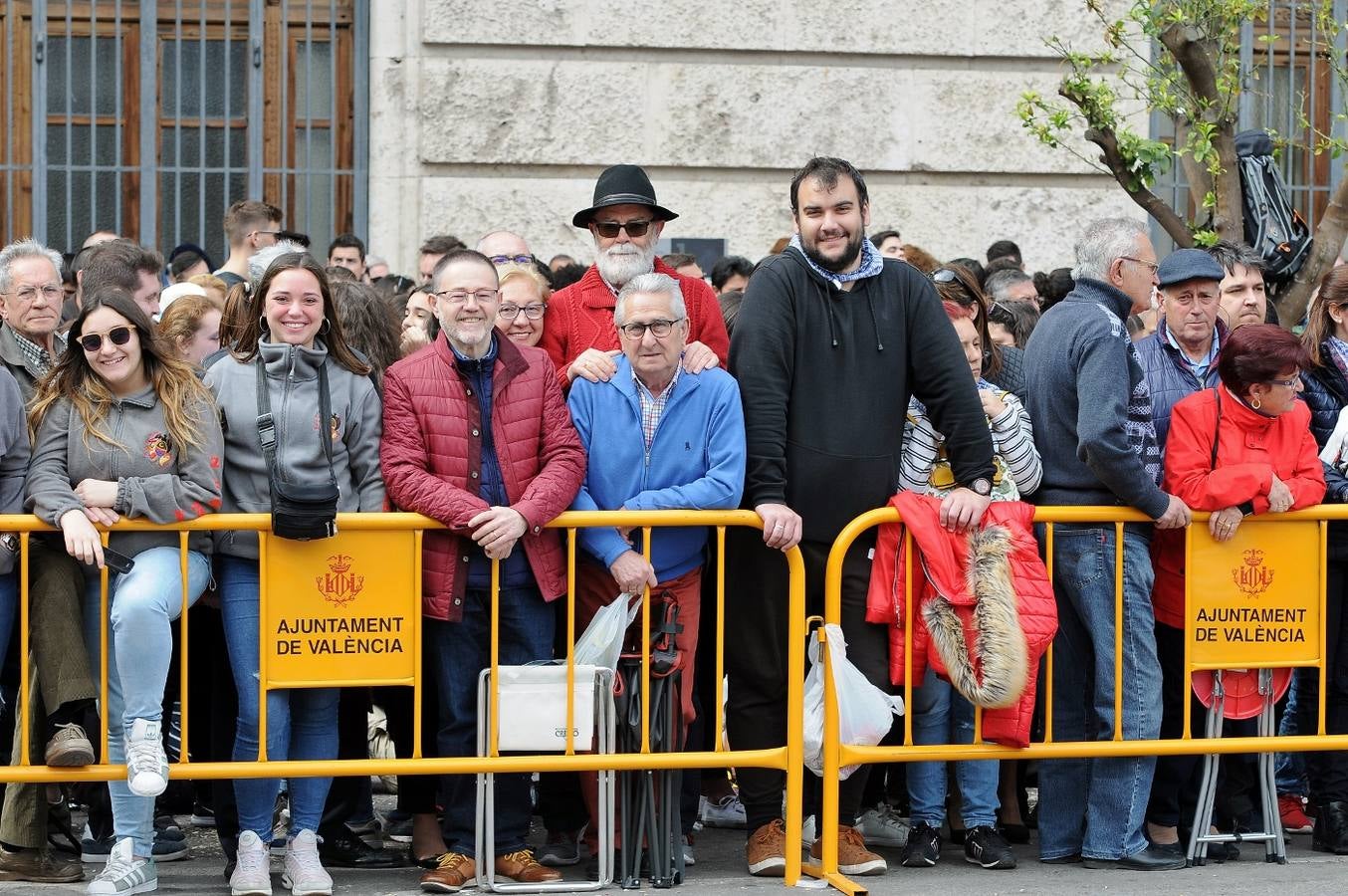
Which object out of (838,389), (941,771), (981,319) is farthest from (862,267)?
→ (941,771)

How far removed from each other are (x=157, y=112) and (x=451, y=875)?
6.88m

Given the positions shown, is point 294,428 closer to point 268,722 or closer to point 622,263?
point 268,722

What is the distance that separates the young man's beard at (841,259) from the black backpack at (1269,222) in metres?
4.10

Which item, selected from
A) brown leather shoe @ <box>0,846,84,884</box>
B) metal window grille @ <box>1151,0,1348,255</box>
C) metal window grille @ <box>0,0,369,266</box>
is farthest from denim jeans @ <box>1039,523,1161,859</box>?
metal window grille @ <box>0,0,369,266</box>

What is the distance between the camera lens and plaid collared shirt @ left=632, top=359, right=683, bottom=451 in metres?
6.24

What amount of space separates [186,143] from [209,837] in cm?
579

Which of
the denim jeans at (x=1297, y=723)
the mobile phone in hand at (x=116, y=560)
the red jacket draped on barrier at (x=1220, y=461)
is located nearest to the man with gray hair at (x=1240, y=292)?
the red jacket draped on barrier at (x=1220, y=461)

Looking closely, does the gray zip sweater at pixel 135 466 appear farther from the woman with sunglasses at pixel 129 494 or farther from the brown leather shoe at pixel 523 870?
the brown leather shoe at pixel 523 870

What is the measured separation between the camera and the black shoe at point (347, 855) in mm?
6488

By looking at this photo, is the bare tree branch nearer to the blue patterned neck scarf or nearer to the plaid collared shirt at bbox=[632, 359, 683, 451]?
the blue patterned neck scarf

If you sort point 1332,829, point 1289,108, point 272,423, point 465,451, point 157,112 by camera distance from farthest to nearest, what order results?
1. point 1289,108
2. point 157,112
3. point 1332,829
4. point 465,451
5. point 272,423

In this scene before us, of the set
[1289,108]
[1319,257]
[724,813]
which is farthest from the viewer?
[1289,108]

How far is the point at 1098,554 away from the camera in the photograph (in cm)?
641

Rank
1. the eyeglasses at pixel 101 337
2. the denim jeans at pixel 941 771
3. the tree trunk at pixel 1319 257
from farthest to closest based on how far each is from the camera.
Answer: the tree trunk at pixel 1319 257 → the denim jeans at pixel 941 771 → the eyeglasses at pixel 101 337
